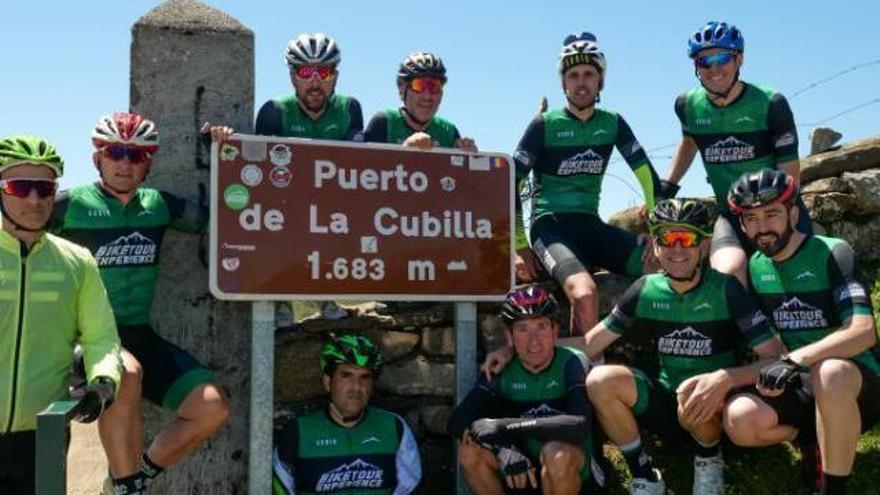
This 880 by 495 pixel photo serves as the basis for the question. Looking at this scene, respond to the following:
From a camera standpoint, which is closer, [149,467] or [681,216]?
[149,467]

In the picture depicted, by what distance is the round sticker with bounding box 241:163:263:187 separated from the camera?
18.0 ft

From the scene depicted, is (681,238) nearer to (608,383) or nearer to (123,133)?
(608,383)

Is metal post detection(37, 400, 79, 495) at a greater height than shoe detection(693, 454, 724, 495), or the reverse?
metal post detection(37, 400, 79, 495)

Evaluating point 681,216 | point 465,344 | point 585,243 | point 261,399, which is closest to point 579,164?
point 585,243

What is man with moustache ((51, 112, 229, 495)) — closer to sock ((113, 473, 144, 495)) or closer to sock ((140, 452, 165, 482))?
sock ((140, 452, 165, 482))

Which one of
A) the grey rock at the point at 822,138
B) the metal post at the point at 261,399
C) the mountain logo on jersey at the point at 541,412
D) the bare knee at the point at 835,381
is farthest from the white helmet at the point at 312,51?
the grey rock at the point at 822,138

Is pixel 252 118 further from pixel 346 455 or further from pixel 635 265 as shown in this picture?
pixel 635 265

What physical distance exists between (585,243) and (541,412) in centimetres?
180

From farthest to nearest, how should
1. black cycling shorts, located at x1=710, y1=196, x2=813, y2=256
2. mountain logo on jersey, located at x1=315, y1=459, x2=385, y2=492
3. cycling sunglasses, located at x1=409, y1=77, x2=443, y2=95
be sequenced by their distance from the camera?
1. cycling sunglasses, located at x1=409, y1=77, x2=443, y2=95
2. black cycling shorts, located at x1=710, y1=196, x2=813, y2=256
3. mountain logo on jersey, located at x1=315, y1=459, x2=385, y2=492

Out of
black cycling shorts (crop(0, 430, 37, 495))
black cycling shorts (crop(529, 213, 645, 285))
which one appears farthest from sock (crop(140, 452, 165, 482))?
black cycling shorts (crop(529, 213, 645, 285))

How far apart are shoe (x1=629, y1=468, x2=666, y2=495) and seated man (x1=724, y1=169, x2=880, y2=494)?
607mm

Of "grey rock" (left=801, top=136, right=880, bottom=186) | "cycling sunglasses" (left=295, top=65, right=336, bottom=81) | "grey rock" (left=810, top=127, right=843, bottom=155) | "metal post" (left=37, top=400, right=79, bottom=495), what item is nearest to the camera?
"metal post" (left=37, top=400, right=79, bottom=495)

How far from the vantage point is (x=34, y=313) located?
4156mm

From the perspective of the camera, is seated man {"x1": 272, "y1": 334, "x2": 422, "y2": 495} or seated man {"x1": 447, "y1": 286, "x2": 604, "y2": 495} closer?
seated man {"x1": 447, "y1": 286, "x2": 604, "y2": 495}
